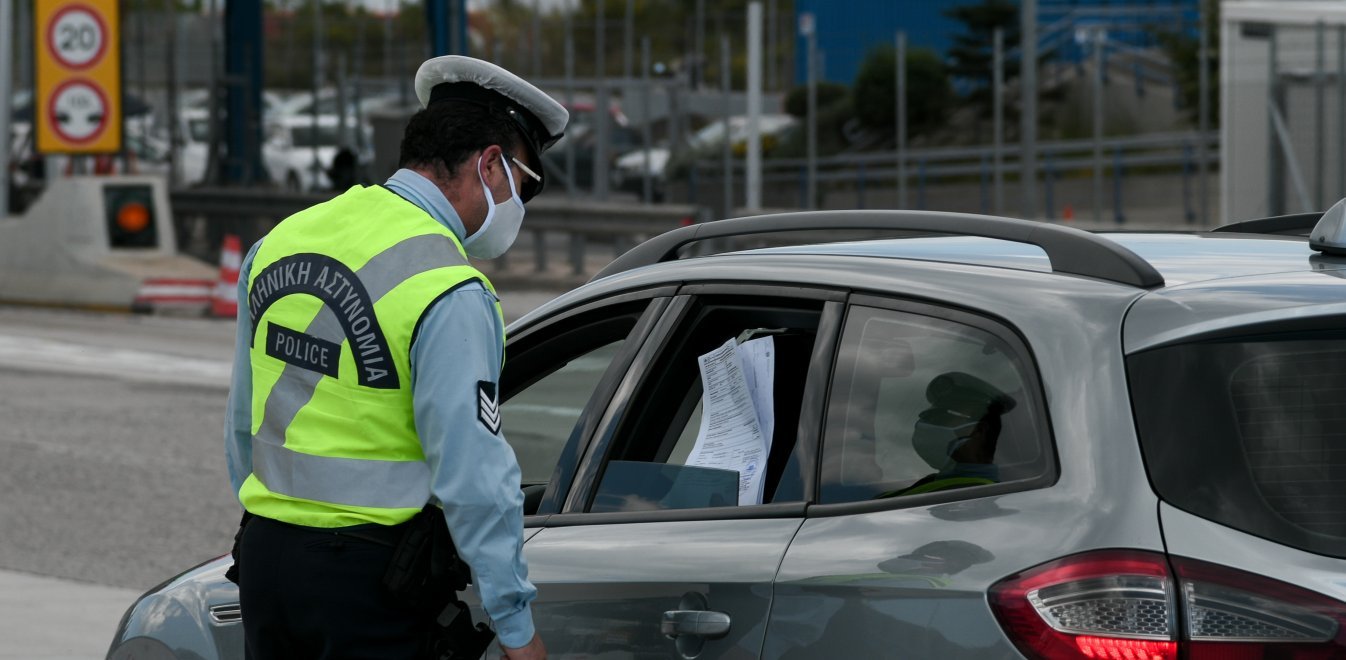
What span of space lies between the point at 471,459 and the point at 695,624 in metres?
0.43

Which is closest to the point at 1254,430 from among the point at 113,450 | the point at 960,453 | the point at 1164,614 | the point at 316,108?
the point at 1164,614

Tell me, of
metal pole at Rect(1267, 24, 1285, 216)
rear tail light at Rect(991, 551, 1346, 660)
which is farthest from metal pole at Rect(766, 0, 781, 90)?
rear tail light at Rect(991, 551, 1346, 660)

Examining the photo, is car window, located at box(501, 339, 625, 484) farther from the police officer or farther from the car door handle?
the car door handle

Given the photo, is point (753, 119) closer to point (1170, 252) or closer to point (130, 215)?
point (130, 215)

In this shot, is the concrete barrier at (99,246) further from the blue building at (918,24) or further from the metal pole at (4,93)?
the blue building at (918,24)

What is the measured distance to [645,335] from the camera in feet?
11.1

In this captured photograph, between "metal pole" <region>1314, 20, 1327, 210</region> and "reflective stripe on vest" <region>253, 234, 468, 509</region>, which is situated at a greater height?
"metal pole" <region>1314, 20, 1327, 210</region>

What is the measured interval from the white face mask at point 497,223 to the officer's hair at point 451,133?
0.03 m

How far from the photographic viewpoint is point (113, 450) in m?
11.3

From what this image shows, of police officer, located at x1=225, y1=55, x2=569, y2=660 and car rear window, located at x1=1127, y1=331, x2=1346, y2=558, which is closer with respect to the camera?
car rear window, located at x1=1127, y1=331, x2=1346, y2=558

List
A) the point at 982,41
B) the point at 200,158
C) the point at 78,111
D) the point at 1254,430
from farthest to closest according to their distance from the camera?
the point at 200,158 → the point at 982,41 → the point at 78,111 → the point at 1254,430

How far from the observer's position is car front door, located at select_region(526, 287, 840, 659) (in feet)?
9.53

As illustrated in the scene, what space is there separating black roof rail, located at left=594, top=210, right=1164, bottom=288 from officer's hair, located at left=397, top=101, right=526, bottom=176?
51 centimetres

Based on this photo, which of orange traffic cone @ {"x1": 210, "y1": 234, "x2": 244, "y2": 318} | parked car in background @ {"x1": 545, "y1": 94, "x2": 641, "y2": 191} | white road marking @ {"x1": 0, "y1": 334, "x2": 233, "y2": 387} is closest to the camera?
white road marking @ {"x1": 0, "y1": 334, "x2": 233, "y2": 387}
